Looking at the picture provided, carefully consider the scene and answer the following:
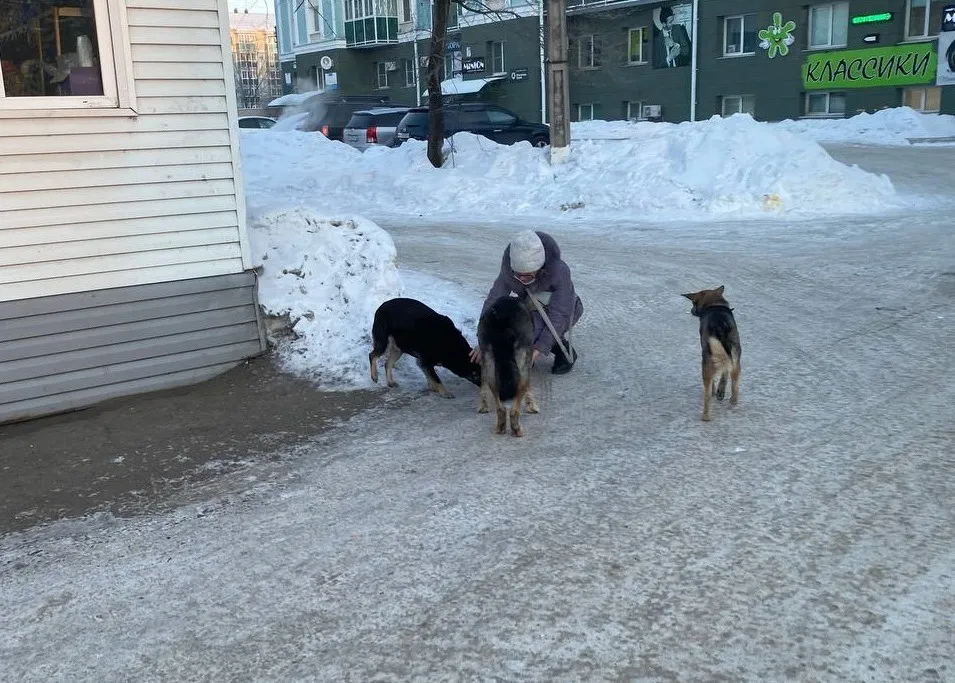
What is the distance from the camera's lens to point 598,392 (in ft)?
21.1

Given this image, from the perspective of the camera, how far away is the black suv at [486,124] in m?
24.3

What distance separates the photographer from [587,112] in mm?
41031

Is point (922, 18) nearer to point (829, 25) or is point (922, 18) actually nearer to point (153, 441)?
point (829, 25)

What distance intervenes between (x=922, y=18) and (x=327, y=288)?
30.5 m

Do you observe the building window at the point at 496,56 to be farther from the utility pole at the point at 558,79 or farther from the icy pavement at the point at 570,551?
the icy pavement at the point at 570,551

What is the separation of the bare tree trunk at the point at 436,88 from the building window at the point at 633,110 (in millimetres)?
21326

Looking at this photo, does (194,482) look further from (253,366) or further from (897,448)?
(897,448)

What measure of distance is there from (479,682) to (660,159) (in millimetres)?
14336

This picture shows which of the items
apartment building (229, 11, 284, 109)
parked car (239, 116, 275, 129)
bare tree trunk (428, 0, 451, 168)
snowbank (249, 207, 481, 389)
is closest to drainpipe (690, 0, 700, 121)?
parked car (239, 116, 275, 129)

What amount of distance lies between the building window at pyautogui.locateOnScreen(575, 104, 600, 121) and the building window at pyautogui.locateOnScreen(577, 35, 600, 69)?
173cm

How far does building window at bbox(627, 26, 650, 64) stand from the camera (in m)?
37.9

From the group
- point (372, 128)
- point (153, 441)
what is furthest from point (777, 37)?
point (153, 441)

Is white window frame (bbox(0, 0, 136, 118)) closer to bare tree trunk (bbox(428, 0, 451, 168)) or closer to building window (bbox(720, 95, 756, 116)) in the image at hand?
bare tree trunk (bbox(428, 0, 451, 168))

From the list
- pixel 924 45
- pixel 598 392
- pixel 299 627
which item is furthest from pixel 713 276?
pixel 924 45
